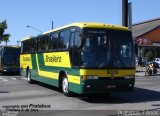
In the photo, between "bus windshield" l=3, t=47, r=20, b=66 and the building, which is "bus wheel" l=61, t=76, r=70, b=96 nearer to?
"bus windshield" l=3, t=47, r=20, b=66

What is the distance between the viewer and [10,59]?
3662 cm

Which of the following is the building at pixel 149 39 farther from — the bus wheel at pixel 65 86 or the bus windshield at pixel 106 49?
the bus windshield at pixel 106 49

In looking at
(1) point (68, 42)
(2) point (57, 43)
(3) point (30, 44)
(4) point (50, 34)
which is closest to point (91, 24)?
(1) point (68, 42)

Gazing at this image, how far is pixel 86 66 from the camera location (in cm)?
1487

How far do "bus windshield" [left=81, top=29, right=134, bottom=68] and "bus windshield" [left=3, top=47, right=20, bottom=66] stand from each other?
72.6 ft

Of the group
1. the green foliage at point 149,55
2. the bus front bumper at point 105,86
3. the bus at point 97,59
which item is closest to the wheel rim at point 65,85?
the bus at point 97,59

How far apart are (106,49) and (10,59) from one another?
74.1ft

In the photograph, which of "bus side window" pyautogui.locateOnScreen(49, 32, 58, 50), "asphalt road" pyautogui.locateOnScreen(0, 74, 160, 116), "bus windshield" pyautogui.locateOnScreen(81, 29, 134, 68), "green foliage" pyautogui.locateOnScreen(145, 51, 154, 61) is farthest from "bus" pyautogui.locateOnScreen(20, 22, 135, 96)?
"green foliage" pyautogui.locateOnScreen(145, 51, 154, 61)

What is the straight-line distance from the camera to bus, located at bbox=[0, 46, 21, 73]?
36531 millimetres

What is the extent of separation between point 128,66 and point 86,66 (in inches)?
68.8

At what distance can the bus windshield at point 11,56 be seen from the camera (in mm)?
36531

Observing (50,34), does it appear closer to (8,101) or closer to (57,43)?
(57,43)

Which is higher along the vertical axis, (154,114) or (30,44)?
(30,44)

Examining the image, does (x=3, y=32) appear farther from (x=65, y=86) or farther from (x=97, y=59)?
(x=97, y=59)
